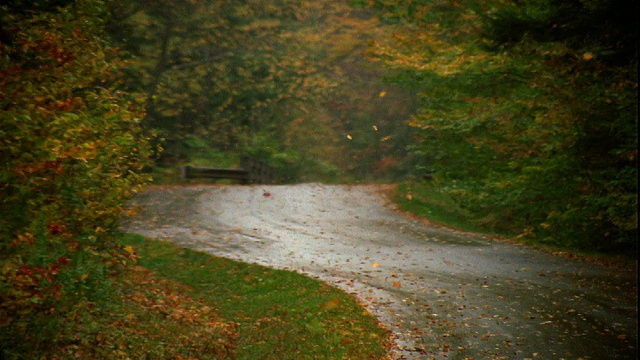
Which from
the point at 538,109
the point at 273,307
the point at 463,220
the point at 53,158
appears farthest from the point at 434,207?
the point at 53,158

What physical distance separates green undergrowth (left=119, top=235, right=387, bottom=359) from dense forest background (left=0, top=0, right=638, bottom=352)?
1776 millimetres

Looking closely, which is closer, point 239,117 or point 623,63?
point 623,63

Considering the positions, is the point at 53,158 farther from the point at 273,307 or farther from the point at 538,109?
the point at 538,109

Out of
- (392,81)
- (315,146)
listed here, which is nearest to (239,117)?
(315,146)

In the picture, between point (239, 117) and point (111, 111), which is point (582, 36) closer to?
point (111, 111)

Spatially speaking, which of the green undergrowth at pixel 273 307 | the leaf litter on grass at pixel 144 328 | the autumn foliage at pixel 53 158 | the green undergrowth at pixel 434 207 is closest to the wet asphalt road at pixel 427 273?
the green undergrowth at pixel 273 307

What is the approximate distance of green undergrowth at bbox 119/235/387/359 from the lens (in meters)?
8.23

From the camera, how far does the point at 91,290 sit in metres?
7.97

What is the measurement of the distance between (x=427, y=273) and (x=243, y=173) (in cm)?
1617

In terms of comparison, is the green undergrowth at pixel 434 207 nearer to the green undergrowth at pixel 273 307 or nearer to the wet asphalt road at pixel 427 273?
the wet asphalt road at pixel 427 273

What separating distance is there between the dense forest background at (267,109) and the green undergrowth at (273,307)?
1776mm

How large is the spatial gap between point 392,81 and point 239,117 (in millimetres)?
11256

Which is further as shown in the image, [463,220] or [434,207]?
[434,207]

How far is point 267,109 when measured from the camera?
30.0 metres
